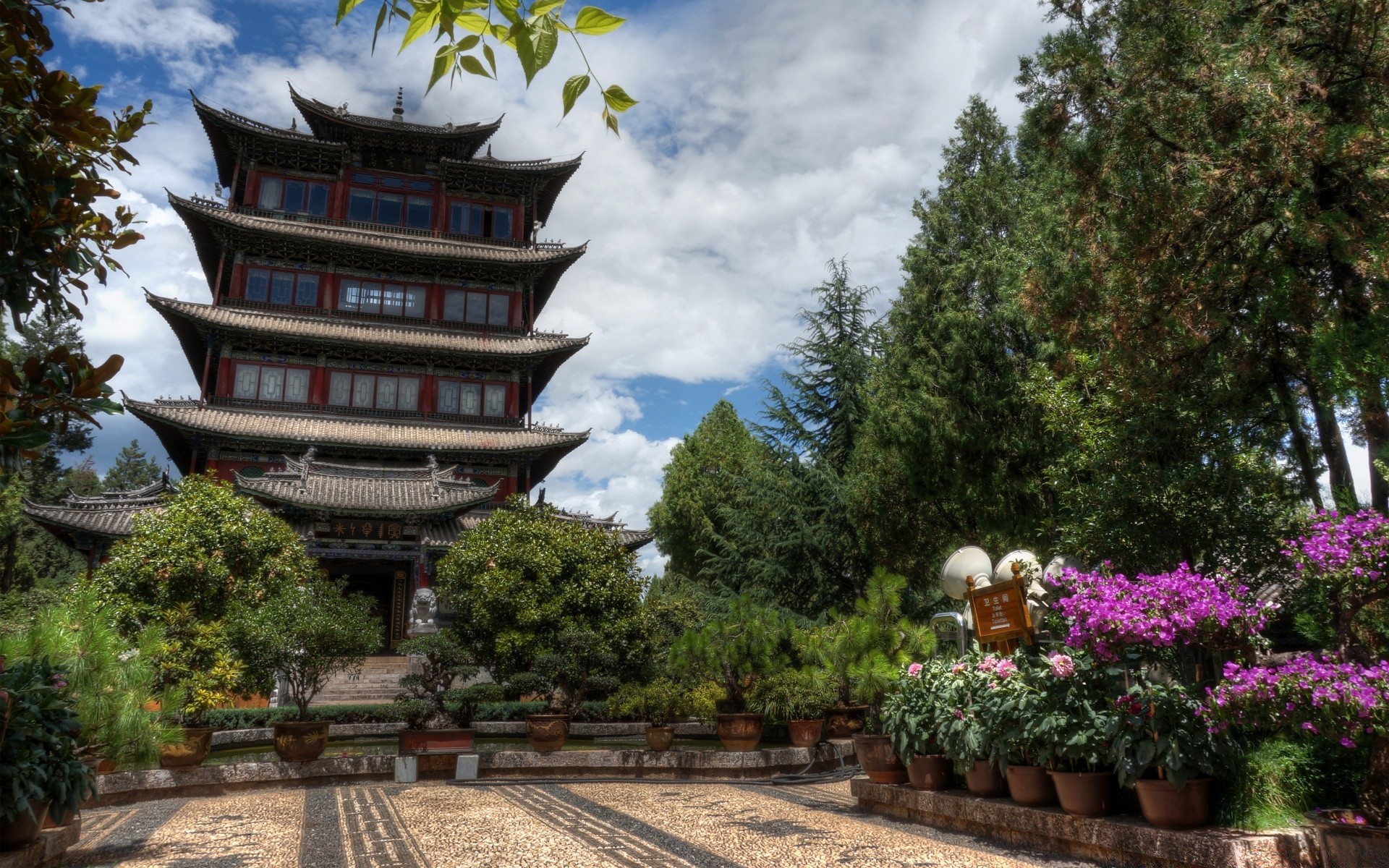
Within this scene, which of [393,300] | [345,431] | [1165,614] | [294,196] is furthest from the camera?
[294,196]

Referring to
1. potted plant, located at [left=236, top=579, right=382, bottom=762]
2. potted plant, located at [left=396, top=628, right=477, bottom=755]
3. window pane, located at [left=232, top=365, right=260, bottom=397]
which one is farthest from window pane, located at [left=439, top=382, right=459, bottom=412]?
potted plant, located at [left=236, top=579, right=382, bottom=762]

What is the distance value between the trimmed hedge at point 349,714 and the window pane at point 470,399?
12.0 m

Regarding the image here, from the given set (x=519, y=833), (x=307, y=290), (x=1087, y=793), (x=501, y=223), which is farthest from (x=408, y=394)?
(x=1087, y=793)

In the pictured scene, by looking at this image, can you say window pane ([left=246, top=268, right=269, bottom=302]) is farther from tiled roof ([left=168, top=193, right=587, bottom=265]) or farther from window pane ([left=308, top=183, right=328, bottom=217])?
window pane ([left=308, top=183, right=328, bottom=217])

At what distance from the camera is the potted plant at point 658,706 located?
458 inches

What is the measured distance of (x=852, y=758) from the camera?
42.4 ft

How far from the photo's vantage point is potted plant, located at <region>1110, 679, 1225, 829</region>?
5.52m


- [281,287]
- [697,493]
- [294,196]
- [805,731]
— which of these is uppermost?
[294,196]

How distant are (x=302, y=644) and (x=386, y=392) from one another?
56.0 feet

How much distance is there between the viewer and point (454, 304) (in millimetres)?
28531

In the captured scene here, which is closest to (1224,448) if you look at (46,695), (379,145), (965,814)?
(965,814)

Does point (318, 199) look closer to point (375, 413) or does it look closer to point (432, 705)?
point (375, 413)

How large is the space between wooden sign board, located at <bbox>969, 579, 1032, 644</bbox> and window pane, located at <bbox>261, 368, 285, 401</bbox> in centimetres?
2358

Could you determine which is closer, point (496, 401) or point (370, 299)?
point (496, 401)
